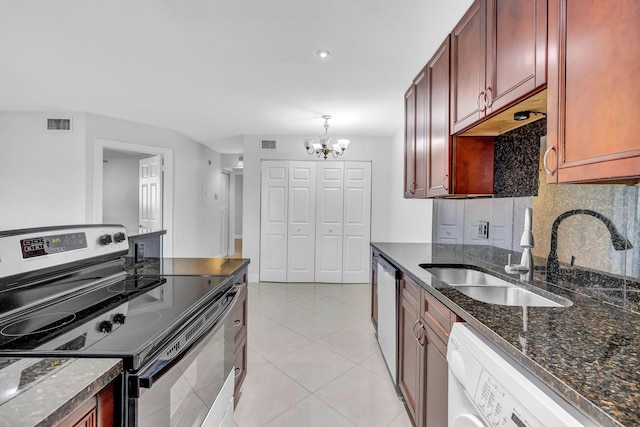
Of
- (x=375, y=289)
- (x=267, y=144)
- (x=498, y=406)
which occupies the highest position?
(x=267, y=144)

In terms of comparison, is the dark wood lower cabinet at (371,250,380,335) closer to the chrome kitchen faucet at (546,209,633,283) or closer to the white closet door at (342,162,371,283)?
the chrome kitchen faucet at (546,209,633,283)

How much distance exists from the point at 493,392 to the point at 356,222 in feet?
13.9

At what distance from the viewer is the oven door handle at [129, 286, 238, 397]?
77 cm

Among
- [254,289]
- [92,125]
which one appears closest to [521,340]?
[254,289]

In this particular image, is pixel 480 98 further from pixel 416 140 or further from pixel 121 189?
pixel 121 189

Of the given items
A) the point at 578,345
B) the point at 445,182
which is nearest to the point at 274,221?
the point at 445,182

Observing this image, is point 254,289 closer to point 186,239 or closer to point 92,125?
point 186,239

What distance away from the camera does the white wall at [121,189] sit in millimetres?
6234

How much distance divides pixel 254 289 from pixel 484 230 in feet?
11.0

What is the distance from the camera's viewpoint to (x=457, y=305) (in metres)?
1.14

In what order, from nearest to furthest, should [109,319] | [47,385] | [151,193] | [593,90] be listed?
[47,385] → [593,90] → [109,319] → [151,193]

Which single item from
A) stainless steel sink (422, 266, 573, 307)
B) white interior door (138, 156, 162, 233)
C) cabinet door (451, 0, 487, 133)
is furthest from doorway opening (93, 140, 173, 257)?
cabinet door (451, 0, 487, 133)

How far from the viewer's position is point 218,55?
7.88ft

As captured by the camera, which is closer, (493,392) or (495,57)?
(493,392)
